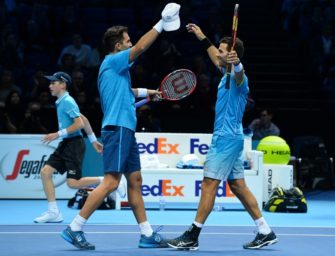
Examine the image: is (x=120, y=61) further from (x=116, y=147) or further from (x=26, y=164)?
(x=26, y=164)

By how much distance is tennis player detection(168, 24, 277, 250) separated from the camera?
32.7ft

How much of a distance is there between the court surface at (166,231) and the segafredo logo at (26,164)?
399mm

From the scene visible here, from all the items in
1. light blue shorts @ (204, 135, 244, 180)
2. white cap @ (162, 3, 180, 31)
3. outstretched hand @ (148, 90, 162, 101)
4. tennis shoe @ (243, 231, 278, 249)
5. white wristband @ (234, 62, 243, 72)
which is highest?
white cap @ (162, 3, 180, 31)

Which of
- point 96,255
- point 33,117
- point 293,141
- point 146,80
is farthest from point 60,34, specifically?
point 96,255

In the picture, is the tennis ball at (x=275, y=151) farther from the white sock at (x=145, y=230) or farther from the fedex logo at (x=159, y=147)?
the white sock at (x=145, y=230)

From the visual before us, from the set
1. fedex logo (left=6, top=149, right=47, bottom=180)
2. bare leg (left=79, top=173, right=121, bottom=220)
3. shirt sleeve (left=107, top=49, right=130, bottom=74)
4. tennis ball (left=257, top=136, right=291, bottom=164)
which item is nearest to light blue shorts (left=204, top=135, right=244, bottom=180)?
bare leg (left=79, top=173, right=121, bottom=220)

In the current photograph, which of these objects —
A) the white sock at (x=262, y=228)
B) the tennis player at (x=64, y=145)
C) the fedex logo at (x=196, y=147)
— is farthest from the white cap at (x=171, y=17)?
A: the fedex logo at (x=196, y=147)

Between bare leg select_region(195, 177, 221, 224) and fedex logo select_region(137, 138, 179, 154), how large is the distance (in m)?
5.20

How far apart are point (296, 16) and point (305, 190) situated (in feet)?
18.3

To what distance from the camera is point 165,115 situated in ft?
60.1

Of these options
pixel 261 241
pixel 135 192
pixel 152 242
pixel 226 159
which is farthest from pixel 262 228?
pixel 135 192

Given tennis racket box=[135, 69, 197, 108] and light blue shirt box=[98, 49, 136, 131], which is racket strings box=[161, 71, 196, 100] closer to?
tennis racket box=[135, 69, 197, 108]

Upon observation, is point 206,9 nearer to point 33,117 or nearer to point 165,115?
point 165,115

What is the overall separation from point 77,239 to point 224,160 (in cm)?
166
